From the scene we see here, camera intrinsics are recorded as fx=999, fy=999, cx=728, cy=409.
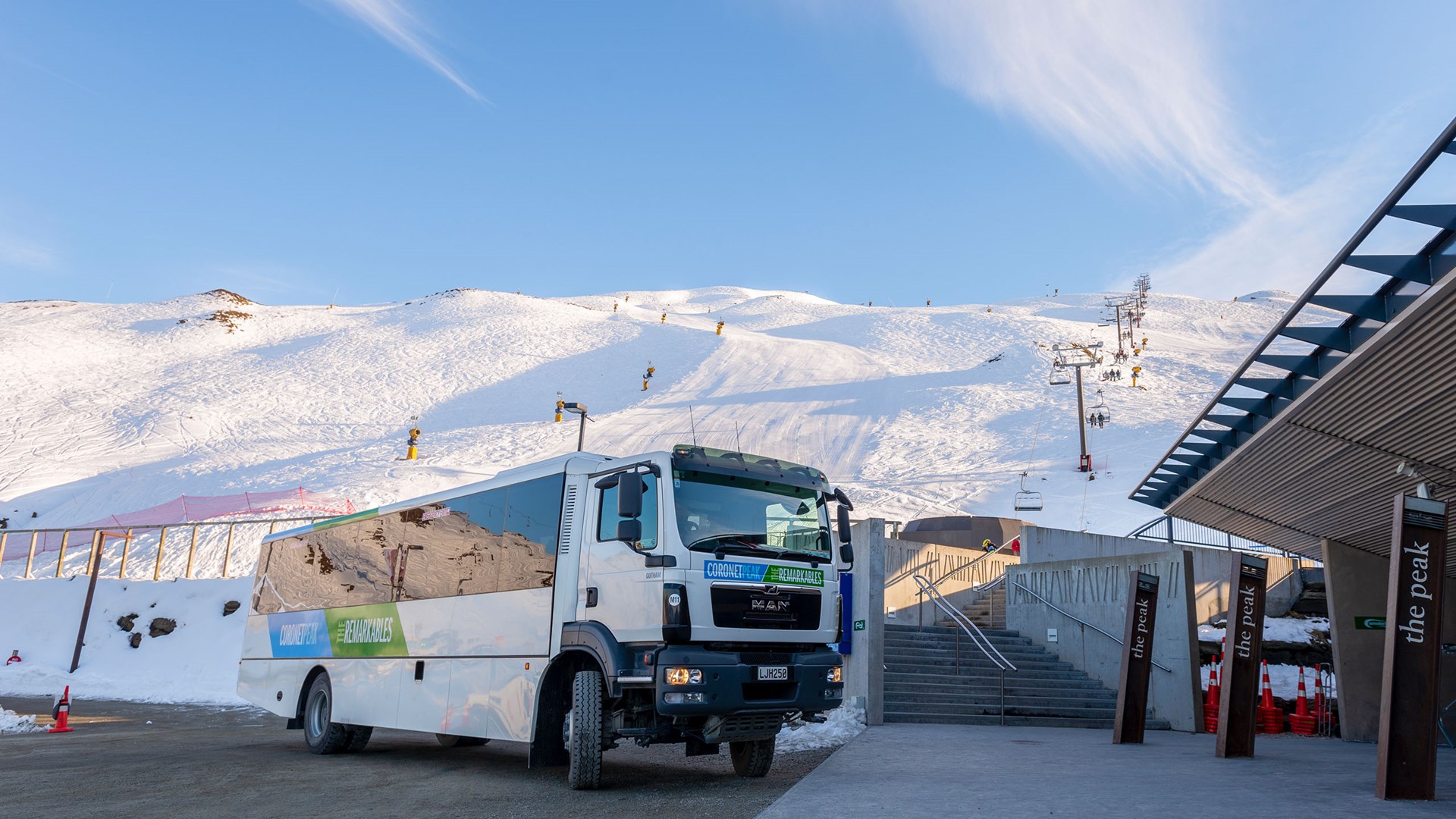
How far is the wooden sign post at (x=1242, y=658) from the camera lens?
11.5 m

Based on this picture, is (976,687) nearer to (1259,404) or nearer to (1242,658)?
(1242,658)

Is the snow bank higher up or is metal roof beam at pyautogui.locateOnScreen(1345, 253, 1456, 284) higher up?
metal roof beam at pyautogui.locateOnScreen(1345, 253, 1456, 284)

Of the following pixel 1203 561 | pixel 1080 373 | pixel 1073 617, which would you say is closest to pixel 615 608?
pixel 1073 617

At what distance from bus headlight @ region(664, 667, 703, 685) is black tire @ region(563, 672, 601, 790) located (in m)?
0.83

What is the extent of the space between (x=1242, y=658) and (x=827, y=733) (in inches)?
206

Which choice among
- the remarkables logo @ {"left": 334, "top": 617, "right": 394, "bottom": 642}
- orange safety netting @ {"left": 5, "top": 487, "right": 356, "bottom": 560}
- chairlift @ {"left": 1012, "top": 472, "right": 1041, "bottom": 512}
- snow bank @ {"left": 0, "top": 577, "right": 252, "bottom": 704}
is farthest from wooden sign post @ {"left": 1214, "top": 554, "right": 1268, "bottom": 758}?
chairlift @ {"left": 1012, "top": 472, "right": 1041, "bottom": 512}

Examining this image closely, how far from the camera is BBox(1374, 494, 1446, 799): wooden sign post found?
7871 millimetres

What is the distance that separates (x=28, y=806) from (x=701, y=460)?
242 inches

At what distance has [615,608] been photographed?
29.1 ft

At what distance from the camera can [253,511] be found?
3161 centimetres

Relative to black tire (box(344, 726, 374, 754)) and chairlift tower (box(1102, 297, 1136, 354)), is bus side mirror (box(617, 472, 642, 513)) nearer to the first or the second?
black tire (box(344, 726, 374, 754))

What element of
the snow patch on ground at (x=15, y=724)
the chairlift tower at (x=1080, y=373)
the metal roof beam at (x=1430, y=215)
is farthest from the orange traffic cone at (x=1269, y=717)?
the chairlift tower at (x=1080, y=373)

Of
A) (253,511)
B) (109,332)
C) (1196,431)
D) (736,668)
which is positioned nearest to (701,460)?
(736,668)

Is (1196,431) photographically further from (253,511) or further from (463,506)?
(253,511)
